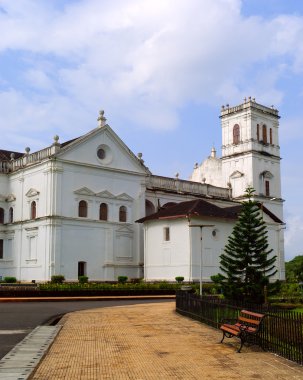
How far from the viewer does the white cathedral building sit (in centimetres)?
5066

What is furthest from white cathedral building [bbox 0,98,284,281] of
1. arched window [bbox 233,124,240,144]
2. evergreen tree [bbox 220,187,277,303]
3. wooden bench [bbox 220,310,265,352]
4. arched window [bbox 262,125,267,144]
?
wooden bench [bbox 220,310,265,352]

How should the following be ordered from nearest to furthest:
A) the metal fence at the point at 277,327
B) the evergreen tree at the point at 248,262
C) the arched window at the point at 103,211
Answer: the metal fence at the point at 277,327 < the evergreen tree at the point at 248,262 < the arched window at the point at 103,211

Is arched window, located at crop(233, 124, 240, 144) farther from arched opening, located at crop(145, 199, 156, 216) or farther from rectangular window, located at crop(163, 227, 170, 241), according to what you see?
rectangular window, located at crop(163, 227, 170, 241)

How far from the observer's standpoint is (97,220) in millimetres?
53531

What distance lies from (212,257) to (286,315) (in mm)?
38816

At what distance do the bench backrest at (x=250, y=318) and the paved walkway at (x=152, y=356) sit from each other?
0.64m

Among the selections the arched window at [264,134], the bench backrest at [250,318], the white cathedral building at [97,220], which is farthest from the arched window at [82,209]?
the bench backrest at [250,318]

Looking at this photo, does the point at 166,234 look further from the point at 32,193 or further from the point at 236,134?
the point at 236,134

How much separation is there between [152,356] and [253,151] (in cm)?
6163

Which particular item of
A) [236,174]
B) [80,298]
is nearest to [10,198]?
[80,298]

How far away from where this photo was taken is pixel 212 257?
51.7 metres

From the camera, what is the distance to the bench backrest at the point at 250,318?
13367 millimetres

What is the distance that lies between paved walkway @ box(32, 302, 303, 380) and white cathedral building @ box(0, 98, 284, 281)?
3023 cm

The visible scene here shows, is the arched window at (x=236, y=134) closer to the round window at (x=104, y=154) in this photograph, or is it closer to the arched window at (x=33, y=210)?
the round window at (x=104, y=154)
